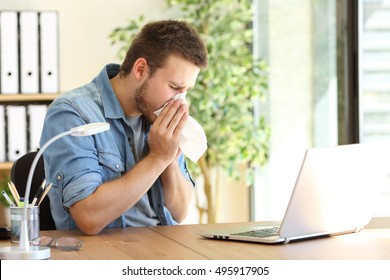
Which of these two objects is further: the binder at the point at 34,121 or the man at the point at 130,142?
the binder at the point at 34,121

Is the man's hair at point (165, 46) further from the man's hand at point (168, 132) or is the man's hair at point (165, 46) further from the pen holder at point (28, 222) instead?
the pen holder at point (28, 222)

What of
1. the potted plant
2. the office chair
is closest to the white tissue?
the office chair

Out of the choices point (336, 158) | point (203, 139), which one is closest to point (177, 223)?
point (203, 139)

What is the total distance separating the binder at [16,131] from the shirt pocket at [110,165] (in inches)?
63.1

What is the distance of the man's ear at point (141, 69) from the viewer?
90.8 inches

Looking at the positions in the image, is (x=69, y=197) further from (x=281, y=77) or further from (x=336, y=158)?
(x=281, y=77)

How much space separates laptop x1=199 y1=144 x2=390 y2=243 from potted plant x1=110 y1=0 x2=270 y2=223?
6.71ft

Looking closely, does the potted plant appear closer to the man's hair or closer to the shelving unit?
the shelving unit

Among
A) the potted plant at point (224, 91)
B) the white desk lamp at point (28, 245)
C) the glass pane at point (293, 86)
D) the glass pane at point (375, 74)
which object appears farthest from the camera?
the potted plant at point (224, 91)

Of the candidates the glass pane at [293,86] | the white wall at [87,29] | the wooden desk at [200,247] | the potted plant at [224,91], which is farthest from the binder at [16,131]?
the wooden desk at [200,247]

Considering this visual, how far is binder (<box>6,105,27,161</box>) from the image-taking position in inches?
148

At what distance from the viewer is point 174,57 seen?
228 cm
